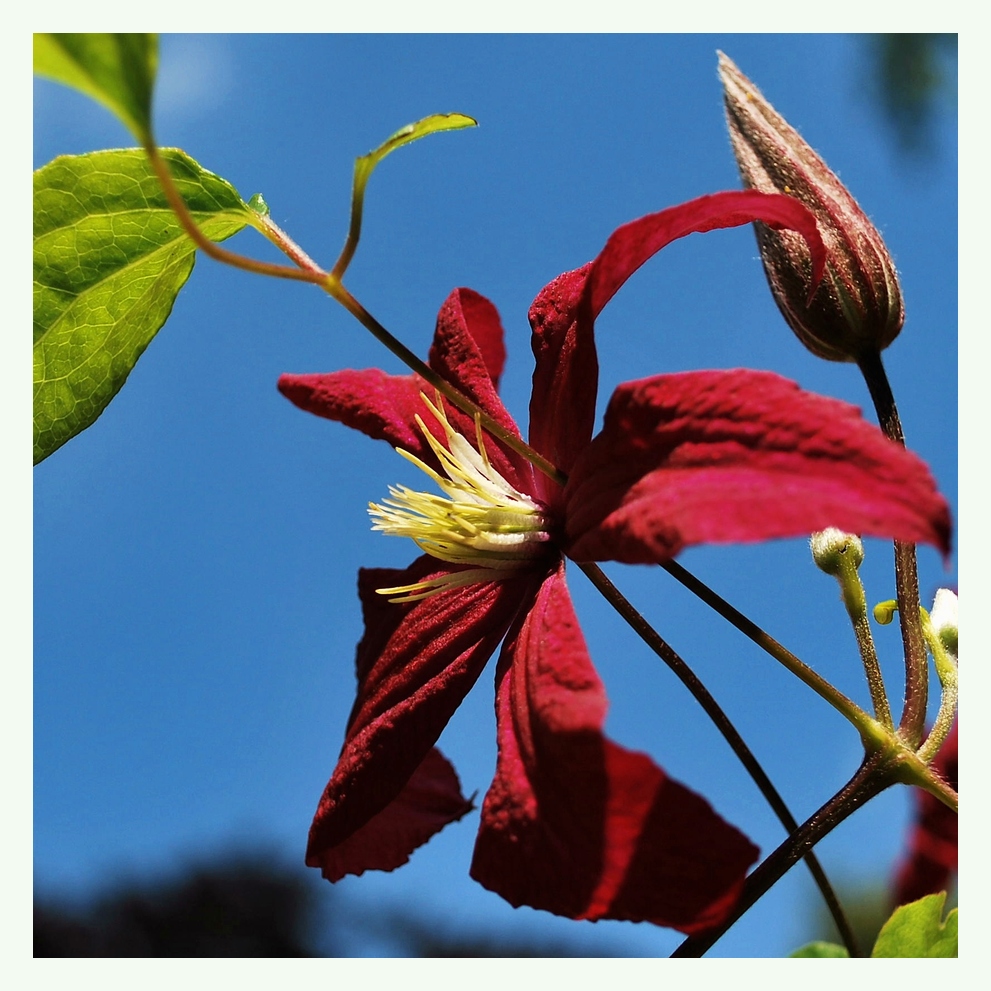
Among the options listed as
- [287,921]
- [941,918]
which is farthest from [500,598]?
[287,921]

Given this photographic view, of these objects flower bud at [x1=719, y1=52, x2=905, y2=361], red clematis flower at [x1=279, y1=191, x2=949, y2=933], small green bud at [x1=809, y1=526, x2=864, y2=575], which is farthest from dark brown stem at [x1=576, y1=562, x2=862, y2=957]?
flower bud at [x1=719, y1=52, x2=905, y2=361]

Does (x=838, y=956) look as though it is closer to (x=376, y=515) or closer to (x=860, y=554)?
(x=860, y=554)

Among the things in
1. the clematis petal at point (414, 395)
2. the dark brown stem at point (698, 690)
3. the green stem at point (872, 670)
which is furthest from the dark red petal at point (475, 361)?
the green stem at point (872, 670)

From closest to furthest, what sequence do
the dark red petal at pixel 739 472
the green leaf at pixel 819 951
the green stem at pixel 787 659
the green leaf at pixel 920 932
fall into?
the dark red petal at pixel 739 472
the green stem at pixel 787 659
the green leaf at pixel 920 932
the green leaf at pixel 819 951

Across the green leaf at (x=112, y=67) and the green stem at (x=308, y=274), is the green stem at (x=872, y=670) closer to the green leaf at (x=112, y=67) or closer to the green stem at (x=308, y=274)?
the green stem at (x=308, y=274)

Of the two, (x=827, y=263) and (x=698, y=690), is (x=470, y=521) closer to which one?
(x=698, y=690)
